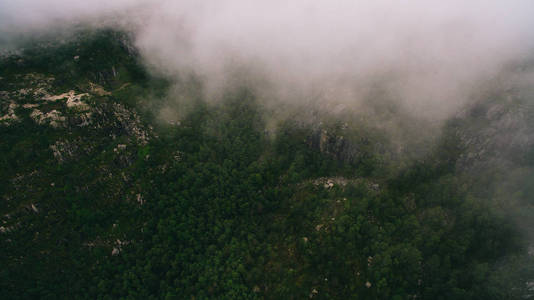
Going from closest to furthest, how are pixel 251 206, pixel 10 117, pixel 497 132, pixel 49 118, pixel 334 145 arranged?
pixel 497 132 < pixel 10 117 < pixel 49 118 < pixel 251 206 < pixel 334 145

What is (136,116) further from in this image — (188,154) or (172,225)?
(172,225)

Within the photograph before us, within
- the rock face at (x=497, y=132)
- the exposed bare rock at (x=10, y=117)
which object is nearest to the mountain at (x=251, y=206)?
the rock face at (x=497, y=132)

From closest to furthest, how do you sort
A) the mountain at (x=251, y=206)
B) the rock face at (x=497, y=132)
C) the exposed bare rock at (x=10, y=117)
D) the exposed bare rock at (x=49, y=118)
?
the mountain at (x=251, y=206)
the rock face at (x=497, y=132)
the exposed bare rock at (x=10, y=117)
the exposed bare rock at (x=49, y=118)

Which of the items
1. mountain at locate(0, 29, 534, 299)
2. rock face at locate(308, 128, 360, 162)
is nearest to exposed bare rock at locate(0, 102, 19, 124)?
mountain at locate(0, 29, 534, 299)

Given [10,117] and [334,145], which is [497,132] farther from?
[10,117]

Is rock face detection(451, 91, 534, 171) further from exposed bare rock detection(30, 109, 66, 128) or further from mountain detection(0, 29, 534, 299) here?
exposed bare rock detection(30, 109, 66, 128)

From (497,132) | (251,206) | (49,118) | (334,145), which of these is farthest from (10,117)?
(497,132)

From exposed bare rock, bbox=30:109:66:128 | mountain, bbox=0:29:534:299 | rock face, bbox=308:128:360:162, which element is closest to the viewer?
mountain, bbox=0:29:534:299

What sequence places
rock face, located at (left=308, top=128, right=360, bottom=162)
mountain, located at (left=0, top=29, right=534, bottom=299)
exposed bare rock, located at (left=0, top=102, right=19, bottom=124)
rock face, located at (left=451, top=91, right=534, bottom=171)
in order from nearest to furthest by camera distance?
mountain, located at (left=0, top=29, right=534, bottom=299), rock face, located at (left=451, top=91, right=534, bottom=171), exposed bare rock, located at (left=0, top=102, right=19, bottom=124), rock face, located at (left=308, top=128, right=360, bottom=162)

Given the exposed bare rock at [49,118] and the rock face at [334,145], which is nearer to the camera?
the exposed bare rock at [49,118]

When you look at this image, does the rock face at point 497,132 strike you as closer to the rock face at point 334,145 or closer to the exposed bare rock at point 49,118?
the rock face at point 334,145

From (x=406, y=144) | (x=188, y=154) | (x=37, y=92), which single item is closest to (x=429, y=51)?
(x=406, y=144)
